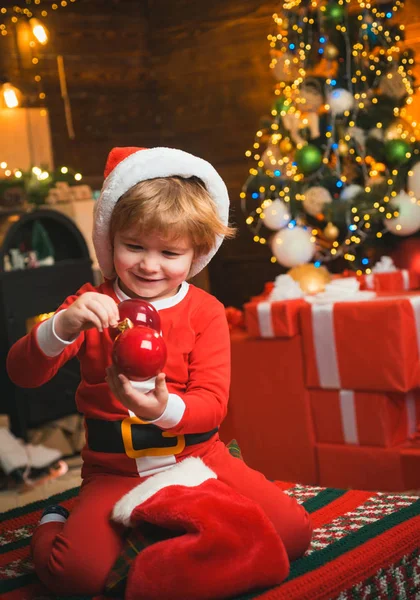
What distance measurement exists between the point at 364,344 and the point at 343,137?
1.09 m

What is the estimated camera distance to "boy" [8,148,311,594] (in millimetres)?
1505

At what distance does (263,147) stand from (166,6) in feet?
3.56

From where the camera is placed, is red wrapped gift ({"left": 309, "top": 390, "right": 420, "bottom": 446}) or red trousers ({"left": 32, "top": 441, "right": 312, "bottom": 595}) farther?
red wrapped gift ({"left": 309, "top": 390, "right": 420, "bottom": 446})

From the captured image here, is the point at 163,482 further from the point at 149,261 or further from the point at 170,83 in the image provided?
the point at 170,83

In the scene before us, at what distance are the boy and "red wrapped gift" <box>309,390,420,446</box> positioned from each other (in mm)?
1104

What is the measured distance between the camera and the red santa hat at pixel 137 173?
1642mm

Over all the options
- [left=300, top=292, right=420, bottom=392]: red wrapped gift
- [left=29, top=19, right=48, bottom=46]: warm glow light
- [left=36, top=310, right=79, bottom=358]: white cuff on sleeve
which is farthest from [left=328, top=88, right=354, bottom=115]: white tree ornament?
[left=36, top=310, right=79, bottom=358]: white cuff on sleeve

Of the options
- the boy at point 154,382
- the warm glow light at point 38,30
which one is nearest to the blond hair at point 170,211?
the boy at point 154,382

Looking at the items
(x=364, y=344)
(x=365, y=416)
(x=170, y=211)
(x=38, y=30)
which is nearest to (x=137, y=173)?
(x=170, y=211)

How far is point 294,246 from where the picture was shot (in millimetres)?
3428

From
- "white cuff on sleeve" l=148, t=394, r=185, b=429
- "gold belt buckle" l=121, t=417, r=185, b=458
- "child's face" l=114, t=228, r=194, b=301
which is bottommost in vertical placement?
"gold belt buckle" l=121, t=417, r=185, b=458

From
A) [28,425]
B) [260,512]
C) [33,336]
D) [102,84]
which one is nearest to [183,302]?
[33,336]

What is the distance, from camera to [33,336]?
5.18ft

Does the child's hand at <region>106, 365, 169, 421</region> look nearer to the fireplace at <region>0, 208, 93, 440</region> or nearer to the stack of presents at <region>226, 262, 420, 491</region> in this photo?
the stack of presents at <region>226, 262, 420, 491</region>
